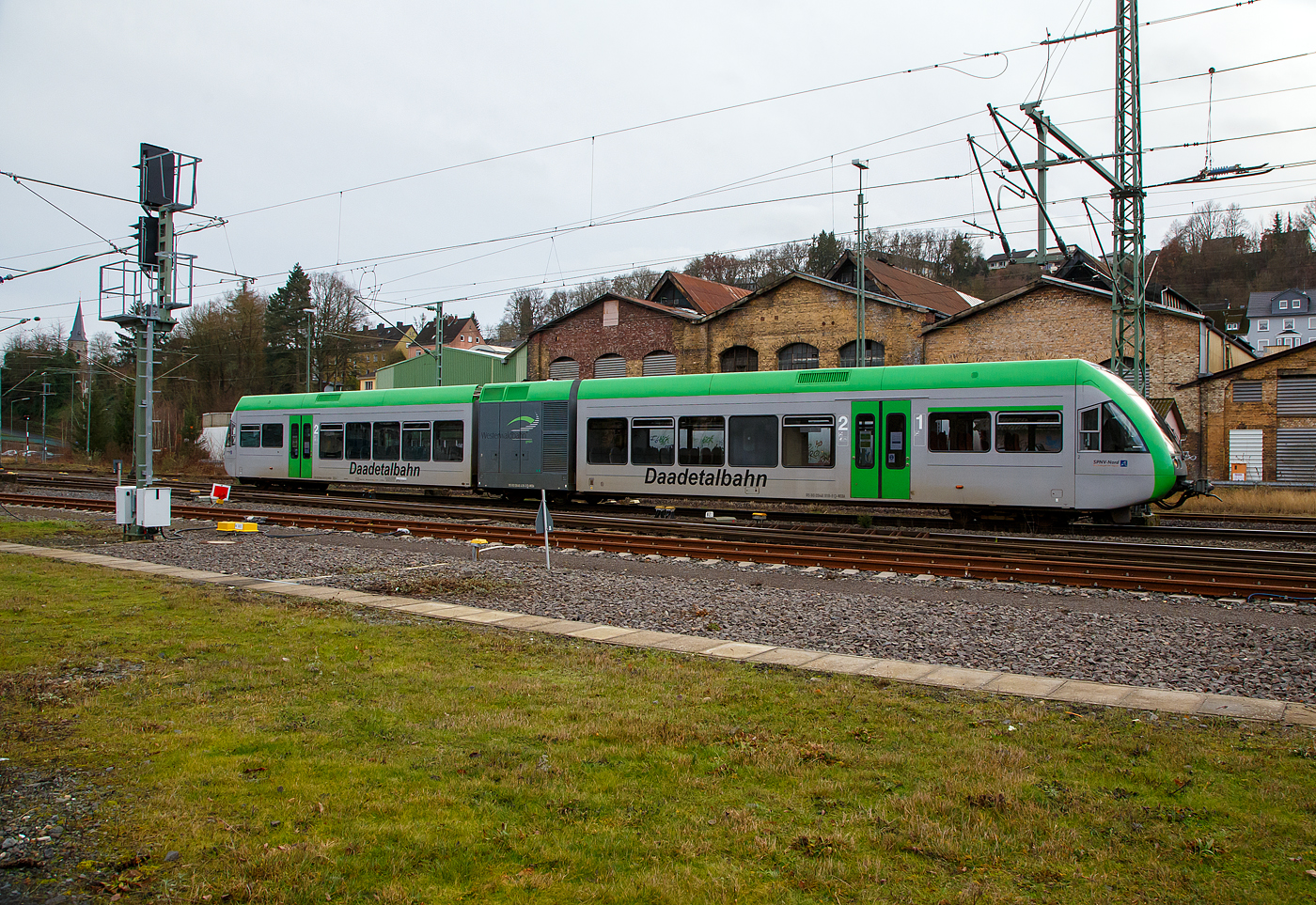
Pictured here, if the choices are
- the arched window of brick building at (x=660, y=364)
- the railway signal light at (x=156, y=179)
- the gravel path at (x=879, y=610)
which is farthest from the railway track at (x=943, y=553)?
Answer: the arched window of brick building at (x=660, y=364)

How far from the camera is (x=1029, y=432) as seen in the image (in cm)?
1677

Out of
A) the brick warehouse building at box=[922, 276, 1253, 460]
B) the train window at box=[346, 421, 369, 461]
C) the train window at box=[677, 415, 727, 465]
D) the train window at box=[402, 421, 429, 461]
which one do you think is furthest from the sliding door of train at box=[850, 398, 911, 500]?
the brick warehouse building at box=[922, 276, 1253, 460]

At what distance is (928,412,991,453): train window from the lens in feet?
56.3

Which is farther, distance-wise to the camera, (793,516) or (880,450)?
(793,516)

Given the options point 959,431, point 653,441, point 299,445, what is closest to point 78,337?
point 299,445

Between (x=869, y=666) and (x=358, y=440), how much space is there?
71.0 ft

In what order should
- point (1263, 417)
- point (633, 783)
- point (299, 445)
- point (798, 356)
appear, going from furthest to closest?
point (798, 356) < point (1263, 417) < point (299, 445) < point (633, 783)

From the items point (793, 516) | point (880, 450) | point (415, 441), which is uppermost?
point (415, 441)

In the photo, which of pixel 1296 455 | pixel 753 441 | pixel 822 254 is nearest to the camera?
pixel 753 441

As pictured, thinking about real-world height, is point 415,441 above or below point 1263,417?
below

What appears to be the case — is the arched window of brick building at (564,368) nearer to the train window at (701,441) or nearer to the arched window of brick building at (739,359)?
the arched window of brick building at (739,359)

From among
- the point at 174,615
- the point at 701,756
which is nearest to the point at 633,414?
the point at 174,615

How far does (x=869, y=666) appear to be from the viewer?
7.39 meters

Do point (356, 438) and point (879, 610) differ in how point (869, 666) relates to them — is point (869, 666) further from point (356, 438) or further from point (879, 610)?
point (356, 438)
